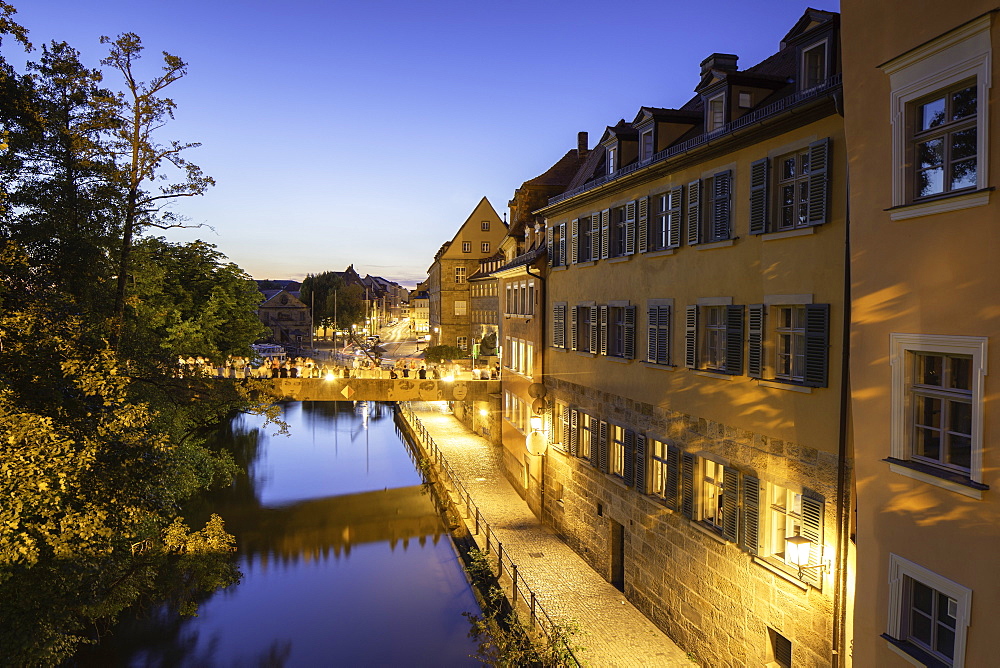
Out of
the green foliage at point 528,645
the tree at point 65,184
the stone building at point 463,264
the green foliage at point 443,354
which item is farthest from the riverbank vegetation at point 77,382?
the stone building at point 463,264

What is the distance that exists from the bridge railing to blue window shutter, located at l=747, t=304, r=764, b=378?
5.34m

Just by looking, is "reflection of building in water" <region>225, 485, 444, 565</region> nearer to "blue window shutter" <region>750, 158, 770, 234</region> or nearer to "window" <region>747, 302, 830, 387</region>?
"window" <region>747, 302, 830, 387</region>

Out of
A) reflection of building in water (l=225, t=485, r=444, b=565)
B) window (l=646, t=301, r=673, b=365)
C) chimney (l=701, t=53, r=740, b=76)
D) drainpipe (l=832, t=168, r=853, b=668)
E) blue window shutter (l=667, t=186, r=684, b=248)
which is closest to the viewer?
drainpipe (l=832, t=168, r=853, b=668)

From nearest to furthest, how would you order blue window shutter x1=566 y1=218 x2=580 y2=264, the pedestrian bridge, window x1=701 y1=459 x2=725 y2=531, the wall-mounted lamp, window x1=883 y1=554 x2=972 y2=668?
window x1=883 y1=554 x2=972 y2=668 < the wall-mounted lamp < window x1=701 y1=459 x2=725 y2=531 < blue window shutter x1=566 y1=218 x2=580 y2=264 < the pedestrian bridge

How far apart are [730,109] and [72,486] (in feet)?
37.4

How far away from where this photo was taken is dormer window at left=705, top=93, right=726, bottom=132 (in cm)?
1238

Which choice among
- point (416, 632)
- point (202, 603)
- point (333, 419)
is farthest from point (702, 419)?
point (333, 419)

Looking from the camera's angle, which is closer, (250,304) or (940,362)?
(940,362)

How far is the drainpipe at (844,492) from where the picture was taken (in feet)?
28.9

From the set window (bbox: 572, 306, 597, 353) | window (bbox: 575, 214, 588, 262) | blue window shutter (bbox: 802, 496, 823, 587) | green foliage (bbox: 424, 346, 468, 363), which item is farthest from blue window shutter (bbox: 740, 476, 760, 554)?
green foliage (bbox: 424, 346, 468, 363)

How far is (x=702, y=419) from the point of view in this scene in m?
12.2

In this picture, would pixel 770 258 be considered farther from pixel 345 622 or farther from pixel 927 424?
pixel 345 622

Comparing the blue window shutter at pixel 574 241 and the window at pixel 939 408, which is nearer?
the window at pixel 939 408

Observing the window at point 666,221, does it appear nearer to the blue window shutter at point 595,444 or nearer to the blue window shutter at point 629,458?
the blue window shutter at point 629,458
